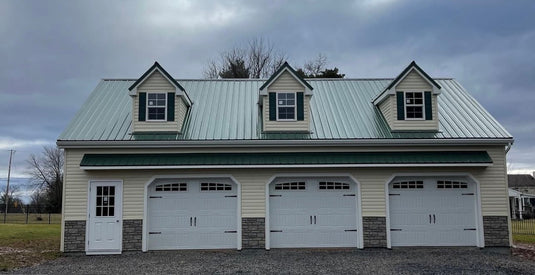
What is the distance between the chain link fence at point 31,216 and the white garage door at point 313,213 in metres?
24.7

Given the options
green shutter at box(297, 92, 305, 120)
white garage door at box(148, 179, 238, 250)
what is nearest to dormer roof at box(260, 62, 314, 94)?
green shutter at box(297, 92, 305, 120)

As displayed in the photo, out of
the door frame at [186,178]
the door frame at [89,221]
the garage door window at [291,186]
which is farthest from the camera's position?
the garage door window at [291,186]

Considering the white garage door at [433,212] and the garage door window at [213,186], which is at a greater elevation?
the garage door window at [213,186]

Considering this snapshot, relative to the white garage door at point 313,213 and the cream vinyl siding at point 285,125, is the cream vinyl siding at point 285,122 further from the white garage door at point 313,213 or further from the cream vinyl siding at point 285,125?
the white garage door at point 313,213

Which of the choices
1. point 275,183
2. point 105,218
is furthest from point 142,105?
point 275,183

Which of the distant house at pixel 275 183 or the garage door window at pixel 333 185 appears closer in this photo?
the distant house at pixel 275 183

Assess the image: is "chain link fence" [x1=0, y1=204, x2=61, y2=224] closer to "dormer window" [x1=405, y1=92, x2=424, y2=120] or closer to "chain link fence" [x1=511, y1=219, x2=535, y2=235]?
"dormer window" [x1=405, y1=92, x2=424, y2=120]

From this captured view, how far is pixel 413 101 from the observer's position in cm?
1455

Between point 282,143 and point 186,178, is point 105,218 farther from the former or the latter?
point 282,143

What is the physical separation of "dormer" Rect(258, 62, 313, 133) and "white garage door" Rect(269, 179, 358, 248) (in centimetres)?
189

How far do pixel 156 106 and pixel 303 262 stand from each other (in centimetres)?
713

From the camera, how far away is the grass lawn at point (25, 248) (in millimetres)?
12047

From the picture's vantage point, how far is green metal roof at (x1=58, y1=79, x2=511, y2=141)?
45.2 ft

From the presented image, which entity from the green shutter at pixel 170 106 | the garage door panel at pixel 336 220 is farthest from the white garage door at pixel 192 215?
the garage door panel at pixel 336 220
